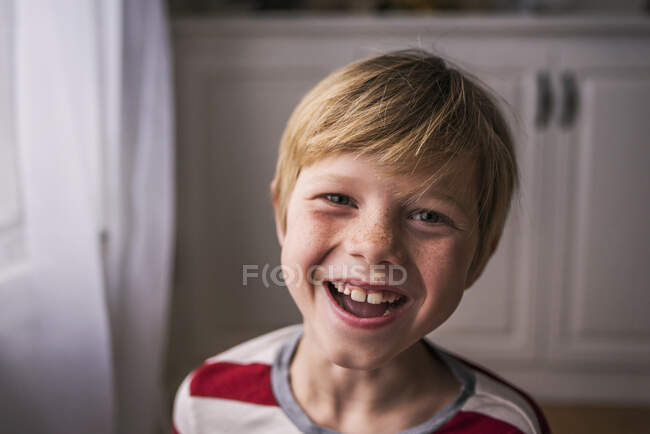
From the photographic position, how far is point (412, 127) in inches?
21.9

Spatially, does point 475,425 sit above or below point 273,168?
below

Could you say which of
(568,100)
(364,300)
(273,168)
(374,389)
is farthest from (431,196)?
(568,100)

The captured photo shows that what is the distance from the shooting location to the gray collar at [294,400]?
61cm

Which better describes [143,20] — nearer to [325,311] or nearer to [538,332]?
[325,311]

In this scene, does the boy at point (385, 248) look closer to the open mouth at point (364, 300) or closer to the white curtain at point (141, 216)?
the open mouth at point (364, 300)

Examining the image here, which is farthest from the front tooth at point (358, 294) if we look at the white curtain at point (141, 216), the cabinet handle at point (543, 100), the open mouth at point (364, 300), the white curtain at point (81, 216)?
the cabinet handle at point (543, 100)

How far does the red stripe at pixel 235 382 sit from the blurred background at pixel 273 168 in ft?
1.57

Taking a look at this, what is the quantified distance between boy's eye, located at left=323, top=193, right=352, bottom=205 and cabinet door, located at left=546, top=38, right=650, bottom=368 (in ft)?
3.98

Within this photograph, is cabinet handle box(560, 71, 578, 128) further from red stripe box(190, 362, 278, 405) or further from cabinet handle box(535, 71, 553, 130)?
red stripe box(190, 362, 278, 405)

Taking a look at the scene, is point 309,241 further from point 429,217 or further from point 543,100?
point 543,100

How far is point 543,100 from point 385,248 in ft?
4.04

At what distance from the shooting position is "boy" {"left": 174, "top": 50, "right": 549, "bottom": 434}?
21.0 inches

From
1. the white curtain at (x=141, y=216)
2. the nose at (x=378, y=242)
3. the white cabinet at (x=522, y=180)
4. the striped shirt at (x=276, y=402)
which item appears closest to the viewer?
the nose at (x=378, y=242)

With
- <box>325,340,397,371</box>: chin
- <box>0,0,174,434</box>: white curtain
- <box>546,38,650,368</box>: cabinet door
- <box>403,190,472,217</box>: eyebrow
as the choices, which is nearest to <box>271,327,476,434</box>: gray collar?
<box>325,340,397,371</box>: chin
